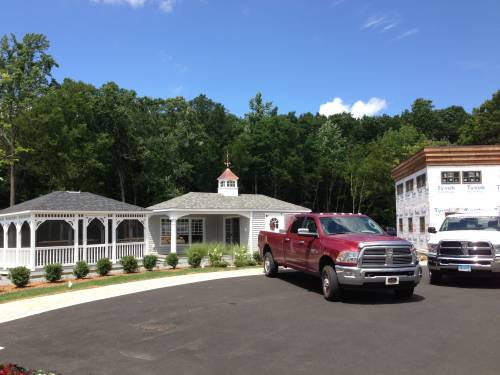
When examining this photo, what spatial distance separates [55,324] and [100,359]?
3.12 m

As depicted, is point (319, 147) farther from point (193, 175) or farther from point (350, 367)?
point (350, 367)

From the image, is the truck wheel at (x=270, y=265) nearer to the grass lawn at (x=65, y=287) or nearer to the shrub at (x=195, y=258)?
the grass lawn at (x=65, y=287)

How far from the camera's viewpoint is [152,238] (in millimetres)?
30484

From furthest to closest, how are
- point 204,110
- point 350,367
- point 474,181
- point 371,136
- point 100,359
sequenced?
1. point 371,136
2. point 204,110
3. point 474,181
4. point 100,359
5. point 350,367

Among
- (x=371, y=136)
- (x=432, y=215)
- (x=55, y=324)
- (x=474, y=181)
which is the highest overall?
(x=371, y=136)

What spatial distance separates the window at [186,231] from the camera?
30.7 m

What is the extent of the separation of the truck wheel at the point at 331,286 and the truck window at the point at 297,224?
2499 mm

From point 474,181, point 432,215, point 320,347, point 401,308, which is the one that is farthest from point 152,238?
point 320,347

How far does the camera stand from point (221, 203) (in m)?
30.3

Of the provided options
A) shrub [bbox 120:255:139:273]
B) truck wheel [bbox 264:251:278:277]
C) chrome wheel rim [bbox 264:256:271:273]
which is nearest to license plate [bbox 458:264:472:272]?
truck wheel [bbox 264:251:278:277]

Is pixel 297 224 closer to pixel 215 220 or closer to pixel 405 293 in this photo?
pixel 405 293

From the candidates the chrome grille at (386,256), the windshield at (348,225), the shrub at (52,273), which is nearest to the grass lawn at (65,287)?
the shrub at (52,273)

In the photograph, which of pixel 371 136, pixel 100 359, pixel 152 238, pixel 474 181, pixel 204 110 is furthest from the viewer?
pixel 371 136

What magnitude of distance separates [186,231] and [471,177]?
18.2m
